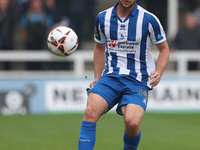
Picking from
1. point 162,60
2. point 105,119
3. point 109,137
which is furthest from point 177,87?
point 162,60

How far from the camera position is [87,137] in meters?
5.88

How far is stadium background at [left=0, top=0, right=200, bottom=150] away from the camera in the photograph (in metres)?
8.88

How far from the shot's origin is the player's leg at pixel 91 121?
5859 millimetres

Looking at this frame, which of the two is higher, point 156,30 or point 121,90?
point 156,30

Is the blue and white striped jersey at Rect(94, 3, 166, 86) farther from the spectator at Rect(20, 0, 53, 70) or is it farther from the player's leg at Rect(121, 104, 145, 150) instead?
the spectator at Rect(20, 0, 53, 70)

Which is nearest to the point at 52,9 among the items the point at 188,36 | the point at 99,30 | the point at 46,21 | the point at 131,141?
the point at 46,21

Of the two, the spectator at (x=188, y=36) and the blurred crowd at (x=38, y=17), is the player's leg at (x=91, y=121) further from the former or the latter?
the spectator at (x=188, y=36)

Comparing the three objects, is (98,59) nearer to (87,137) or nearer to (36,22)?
(87,137)

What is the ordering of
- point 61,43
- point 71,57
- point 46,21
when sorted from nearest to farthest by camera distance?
1. point 61,43
2. point 46,21
3. point 71,57

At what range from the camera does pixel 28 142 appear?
332 inches

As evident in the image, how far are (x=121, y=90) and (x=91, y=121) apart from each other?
0.56 metres

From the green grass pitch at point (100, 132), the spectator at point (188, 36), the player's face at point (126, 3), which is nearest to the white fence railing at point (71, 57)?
the spectator at point (188, 36)

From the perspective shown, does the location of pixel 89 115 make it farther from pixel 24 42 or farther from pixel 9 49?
pixel 24 42

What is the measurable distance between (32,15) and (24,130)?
13.8ft
